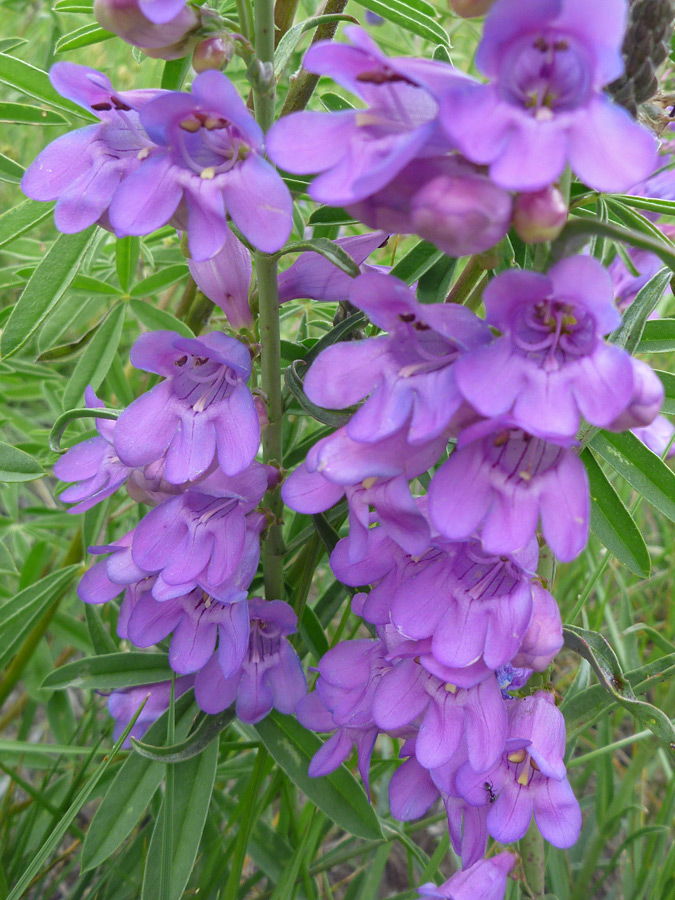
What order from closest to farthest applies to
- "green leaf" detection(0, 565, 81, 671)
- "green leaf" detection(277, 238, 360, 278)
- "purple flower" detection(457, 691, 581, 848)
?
1. "green leaf" detection(277, 238, 360, 278)
2. "purple flower" detection(457, 691, 581, 848)
3. "green leaf" detection(0, 565, 81, 671)

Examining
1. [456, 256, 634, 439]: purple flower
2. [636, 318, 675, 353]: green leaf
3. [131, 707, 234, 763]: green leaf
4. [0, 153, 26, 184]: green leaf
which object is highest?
[456, 256, 634, 439]: purple flower

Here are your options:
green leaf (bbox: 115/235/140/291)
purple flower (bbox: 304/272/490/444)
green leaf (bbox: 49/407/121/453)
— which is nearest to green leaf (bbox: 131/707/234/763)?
green leaf (bbox: 49/407/121/453)

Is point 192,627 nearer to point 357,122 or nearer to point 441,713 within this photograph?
point 441,713

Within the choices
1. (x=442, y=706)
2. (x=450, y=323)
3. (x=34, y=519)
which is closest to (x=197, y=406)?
(x=450, y=323)

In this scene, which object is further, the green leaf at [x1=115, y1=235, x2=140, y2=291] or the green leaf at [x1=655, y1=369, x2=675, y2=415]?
the green leaf at [x1=115, y1=235, x2=140, y2=291]

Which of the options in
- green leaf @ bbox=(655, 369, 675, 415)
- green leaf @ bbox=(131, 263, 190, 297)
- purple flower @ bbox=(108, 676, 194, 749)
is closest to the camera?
green leaf @ bbox=(655, 369, 675, 415)

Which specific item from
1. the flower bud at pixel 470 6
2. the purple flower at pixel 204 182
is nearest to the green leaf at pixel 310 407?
the purple flower at pixel 204 182

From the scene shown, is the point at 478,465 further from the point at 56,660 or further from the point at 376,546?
the point at 56,660

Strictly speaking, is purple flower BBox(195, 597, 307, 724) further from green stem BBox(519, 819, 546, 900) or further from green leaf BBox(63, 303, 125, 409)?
green leaf BBox(63, 303, 125, 409)

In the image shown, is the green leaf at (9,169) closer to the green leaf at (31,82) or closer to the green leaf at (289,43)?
the green leaf at (31,82)
